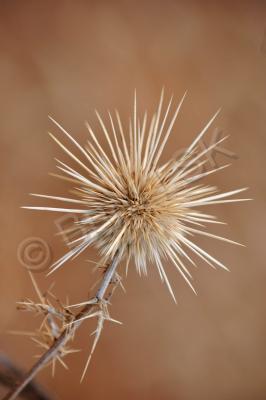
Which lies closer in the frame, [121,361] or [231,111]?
[231,111]

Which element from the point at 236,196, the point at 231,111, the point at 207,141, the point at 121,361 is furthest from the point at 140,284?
the point at 231,111

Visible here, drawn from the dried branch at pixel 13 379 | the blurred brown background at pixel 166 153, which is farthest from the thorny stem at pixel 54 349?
the blurred brown background at pixel 166 153

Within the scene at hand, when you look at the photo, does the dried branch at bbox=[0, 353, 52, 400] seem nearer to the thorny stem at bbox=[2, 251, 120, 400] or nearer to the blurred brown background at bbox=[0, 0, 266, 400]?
the thorny stem at bbox=[2, 251, 120, 400]

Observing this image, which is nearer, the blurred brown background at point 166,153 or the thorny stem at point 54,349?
the thorny stem at point 54,349

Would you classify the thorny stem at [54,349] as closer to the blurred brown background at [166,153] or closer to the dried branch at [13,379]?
the dried branch at [13,379]

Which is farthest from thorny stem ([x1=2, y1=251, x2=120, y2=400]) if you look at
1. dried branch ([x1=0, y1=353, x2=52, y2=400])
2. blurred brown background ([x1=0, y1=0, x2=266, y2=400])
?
blurred brown background ([x1=0, y1=0, x2=266, y2=400])

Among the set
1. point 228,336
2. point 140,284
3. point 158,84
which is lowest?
point 228,336

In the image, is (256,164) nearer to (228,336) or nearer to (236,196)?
(236,196)

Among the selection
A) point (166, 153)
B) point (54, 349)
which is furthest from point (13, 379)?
point (166, 153)
